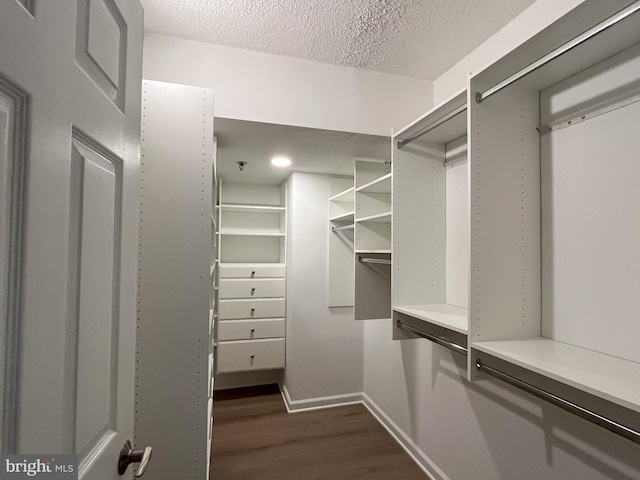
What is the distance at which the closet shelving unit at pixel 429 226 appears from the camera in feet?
5.74

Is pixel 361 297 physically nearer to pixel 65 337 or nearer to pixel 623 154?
pixel 623 154

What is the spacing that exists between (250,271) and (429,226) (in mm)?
1949

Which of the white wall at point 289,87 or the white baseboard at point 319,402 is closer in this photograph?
the white wall at point 289,87

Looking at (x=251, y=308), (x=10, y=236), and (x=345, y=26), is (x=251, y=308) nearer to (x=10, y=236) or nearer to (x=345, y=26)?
(x=345, y=26)

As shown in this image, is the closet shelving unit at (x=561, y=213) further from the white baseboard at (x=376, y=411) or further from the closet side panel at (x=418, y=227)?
the white baseboard at (x=376, y=411)

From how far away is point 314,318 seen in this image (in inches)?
118

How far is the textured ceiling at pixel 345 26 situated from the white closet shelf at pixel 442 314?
140cm

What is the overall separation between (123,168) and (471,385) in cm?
186

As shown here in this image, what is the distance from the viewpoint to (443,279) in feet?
6.12

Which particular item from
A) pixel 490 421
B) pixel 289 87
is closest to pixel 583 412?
pixel 490 421

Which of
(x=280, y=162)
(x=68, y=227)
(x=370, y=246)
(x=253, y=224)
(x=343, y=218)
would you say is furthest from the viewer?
(x=253, y=224)

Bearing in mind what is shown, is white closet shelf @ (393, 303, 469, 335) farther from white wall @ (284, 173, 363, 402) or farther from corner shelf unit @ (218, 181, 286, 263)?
corner shelf unit @ (218, 181, 286, 263)

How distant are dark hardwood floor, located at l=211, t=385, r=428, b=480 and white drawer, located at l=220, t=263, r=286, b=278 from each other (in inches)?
49.5

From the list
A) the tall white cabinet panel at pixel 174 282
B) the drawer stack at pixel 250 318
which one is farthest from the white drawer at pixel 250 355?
the tall white cabinet panel at pixel 174 282
